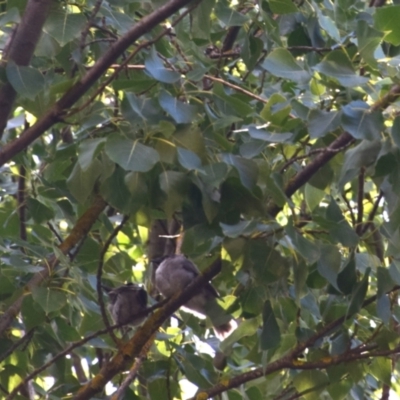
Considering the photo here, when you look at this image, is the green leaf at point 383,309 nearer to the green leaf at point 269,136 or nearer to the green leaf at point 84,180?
the green leaf at point 269,136

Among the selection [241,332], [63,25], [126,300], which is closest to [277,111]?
[63,25]

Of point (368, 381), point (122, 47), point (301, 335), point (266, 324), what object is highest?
point (122, 47)

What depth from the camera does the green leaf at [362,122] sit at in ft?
6.22

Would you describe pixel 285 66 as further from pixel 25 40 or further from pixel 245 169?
pixel 25 40

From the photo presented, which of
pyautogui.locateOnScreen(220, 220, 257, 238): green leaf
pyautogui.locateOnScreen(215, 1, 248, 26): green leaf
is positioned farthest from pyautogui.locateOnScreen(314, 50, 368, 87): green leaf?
pyautogui.locateOnScreen(215, 1, 248, 26): green leaf

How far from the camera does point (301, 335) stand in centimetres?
262

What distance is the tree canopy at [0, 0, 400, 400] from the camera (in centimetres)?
206

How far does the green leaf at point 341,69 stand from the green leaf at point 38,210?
1211 millimetres

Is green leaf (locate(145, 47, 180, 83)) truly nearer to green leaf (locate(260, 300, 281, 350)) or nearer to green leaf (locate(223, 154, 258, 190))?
green leaf (locate(223, 154, 258, 190))

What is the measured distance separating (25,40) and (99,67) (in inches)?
11.4

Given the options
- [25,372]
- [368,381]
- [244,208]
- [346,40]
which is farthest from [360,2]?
[25,372]

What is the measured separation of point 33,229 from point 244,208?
112 cm

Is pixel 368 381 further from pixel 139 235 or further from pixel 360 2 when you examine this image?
pixel 360 2

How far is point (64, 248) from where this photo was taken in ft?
9.30
